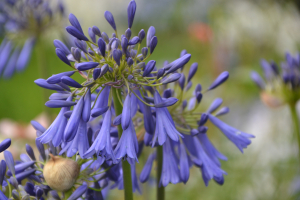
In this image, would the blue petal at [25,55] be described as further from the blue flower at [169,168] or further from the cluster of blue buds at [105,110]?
the blue flower at [169,168]

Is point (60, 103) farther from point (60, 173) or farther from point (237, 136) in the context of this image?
point (237, 136)

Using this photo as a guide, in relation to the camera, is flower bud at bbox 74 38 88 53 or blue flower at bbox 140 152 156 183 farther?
blue flower at bbox 140 152 156 183

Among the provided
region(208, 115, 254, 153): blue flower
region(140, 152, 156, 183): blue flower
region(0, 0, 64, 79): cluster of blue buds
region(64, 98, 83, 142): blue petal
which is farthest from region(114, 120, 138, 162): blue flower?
region(0, 0, 64, 79): cluster of blue buds

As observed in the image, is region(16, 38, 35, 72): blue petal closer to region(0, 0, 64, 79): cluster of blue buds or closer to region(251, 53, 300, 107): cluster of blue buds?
region(0, 0, 64, 79): cluster of blue buds

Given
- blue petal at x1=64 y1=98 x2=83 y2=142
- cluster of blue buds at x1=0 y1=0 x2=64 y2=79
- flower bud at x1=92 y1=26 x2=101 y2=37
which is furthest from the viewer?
cluster of blue buds at x1=0 y1=0 x2=64 y2=79

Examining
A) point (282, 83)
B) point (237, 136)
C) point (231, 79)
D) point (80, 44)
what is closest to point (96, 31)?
point (80, 44)

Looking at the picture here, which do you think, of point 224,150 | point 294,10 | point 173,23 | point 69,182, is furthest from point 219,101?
point 173,23

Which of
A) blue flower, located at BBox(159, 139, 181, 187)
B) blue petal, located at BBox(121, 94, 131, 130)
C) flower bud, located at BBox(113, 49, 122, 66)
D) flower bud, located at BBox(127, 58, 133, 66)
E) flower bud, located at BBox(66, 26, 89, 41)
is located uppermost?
flower bud, located at BBox(66, 26, 89, 41)
